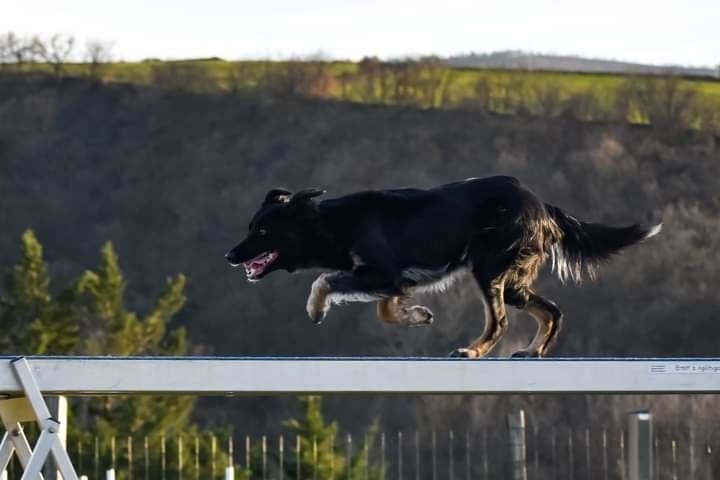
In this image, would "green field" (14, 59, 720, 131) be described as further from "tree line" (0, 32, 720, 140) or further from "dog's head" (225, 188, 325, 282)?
"dog's head" (225, 188, 325, 282)

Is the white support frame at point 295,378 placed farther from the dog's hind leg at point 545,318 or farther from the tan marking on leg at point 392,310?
the tan marking on leg at point 392,310

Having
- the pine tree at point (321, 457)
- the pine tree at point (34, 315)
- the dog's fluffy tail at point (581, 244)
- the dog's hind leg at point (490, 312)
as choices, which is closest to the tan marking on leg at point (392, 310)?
the dog's hind leg at point (490, 312)

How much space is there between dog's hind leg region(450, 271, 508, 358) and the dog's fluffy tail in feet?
1.77

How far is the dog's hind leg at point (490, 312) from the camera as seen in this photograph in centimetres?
1011

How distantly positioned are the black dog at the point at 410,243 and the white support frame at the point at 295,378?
238 centimetres

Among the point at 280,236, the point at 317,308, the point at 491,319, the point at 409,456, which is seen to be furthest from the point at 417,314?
the point at 409,456

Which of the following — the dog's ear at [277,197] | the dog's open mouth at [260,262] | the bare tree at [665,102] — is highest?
the bare tree at [665,102]

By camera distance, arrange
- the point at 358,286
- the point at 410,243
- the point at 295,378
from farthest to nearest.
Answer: the point at 410,243 < the point at 358,286 < the point at 295,378

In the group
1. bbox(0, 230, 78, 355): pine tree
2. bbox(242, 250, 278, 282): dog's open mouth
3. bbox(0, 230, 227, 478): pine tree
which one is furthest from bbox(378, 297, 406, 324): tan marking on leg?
bbox(0, 230, 78, 355): pine tree

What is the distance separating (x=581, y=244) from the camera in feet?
35.2

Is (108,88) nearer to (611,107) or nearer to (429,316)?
(611,107)

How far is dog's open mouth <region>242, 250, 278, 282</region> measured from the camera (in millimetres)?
10305

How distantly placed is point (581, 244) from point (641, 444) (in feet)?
11.8

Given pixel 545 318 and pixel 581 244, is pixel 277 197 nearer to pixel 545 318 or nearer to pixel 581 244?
pixel 545 318
